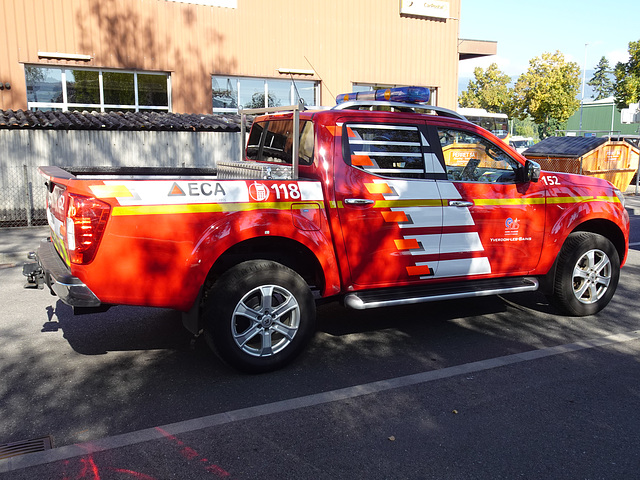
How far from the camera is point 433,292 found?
4922mm

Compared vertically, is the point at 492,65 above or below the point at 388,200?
above

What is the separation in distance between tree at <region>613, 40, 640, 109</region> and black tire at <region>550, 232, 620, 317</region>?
29993mm

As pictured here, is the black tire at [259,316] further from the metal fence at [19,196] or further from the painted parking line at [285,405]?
the metal fence at [19,196]

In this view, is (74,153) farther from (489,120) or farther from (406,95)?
(489,120)

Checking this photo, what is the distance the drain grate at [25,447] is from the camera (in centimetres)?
Answer: 321

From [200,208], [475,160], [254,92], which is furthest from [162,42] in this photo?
[200,208]

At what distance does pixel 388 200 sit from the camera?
467cm

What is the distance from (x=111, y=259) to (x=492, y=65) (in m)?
49.7

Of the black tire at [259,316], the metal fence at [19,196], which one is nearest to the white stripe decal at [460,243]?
the black tire at [259,316]

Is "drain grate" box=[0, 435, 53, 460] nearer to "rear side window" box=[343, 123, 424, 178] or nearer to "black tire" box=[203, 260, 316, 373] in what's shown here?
"black tire" box=[203, 260, 316, 373]

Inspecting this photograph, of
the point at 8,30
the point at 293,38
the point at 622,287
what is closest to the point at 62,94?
the point at 8,30

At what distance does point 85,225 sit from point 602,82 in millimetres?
117825

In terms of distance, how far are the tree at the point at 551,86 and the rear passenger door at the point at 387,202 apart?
38.0 m

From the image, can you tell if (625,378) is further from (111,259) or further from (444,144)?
A: (111,259)
